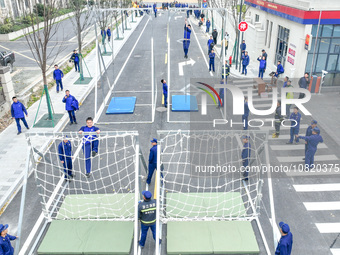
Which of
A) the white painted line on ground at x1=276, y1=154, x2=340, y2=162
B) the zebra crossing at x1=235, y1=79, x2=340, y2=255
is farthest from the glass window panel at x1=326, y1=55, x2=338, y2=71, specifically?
the white painted line on ground at x1=276, y1=154, x2=340, y2=162

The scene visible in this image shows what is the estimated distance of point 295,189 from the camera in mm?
10734

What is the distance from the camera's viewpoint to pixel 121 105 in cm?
1706

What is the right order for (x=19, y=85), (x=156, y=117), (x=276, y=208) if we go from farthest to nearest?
(x=19, y=85)
(x=156, y=117)
(x=276, y=208)

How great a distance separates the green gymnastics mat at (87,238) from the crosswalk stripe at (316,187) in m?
5.84

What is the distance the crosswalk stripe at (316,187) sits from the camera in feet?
35.1

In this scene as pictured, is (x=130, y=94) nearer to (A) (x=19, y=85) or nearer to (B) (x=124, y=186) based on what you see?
(A) (x=19, y=85)

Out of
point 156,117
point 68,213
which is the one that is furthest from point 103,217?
point 156,117

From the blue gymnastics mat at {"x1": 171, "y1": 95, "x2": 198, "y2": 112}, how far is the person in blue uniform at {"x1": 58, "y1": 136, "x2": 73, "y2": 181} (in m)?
6.94

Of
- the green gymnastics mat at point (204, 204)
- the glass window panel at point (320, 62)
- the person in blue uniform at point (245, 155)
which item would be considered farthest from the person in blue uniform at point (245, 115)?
the glass window panel at point (320, 62)

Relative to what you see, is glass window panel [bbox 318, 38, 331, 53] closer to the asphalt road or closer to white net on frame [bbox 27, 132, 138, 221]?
the asphalt road

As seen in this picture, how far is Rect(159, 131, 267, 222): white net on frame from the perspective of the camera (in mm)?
9422

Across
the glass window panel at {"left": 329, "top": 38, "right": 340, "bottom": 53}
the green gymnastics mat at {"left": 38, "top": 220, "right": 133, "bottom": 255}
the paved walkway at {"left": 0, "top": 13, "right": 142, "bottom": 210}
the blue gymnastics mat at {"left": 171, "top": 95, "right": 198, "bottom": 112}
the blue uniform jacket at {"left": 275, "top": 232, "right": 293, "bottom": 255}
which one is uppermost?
the glass window panel at {"left": 329, "top": 38, "right": 340, "bottom": 53}

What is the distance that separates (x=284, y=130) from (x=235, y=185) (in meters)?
5.26

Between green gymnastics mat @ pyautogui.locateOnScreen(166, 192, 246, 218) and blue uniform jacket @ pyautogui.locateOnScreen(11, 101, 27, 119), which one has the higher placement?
blue uniform jacket @ pyautogui.locateOnScreen(11, 101, 27, 119)
